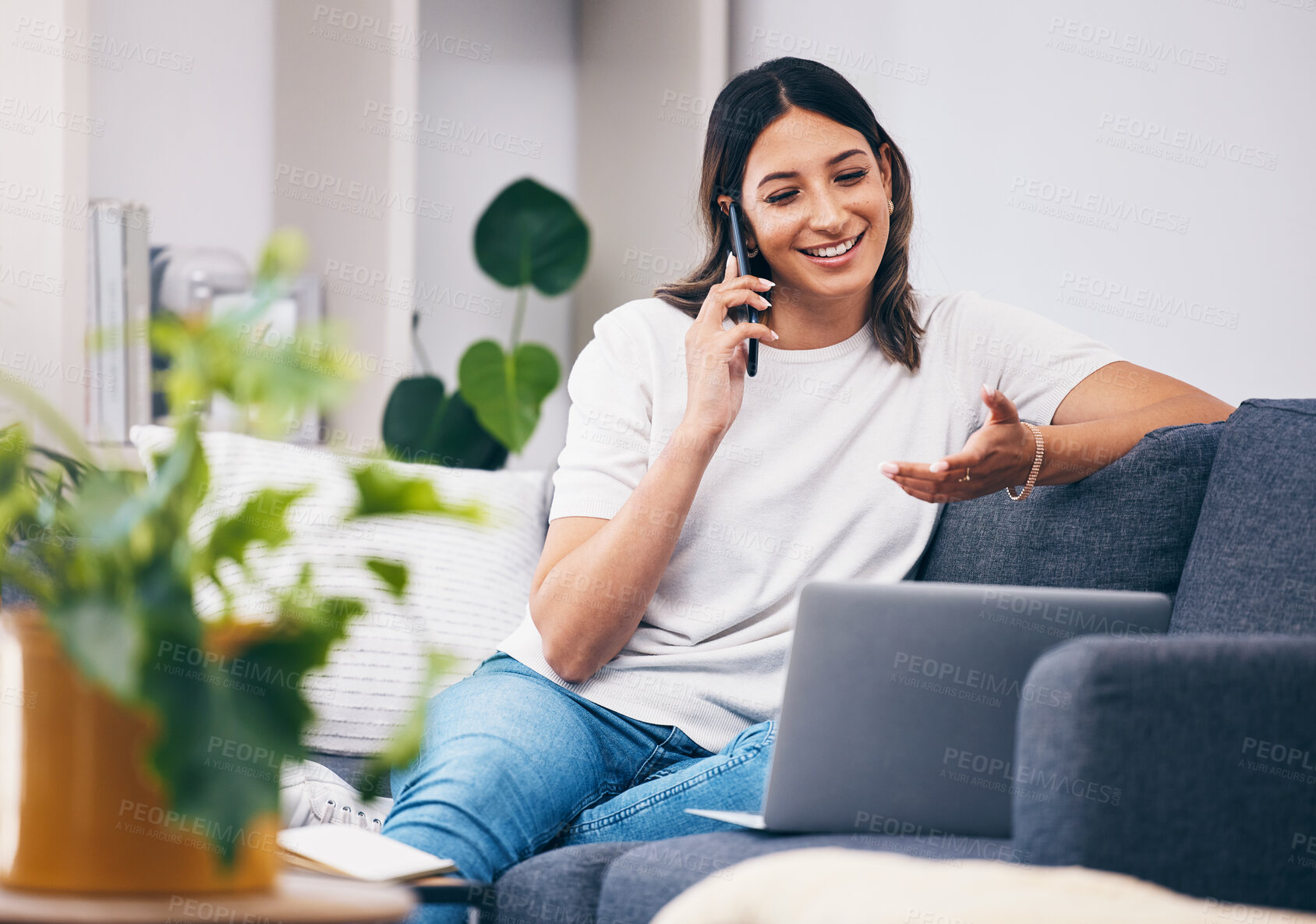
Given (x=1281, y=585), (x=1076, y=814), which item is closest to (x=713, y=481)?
(x=1281, y=585)

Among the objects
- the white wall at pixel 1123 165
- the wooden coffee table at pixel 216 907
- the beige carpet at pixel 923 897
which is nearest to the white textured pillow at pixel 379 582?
the beige carpet at pixel 923 897

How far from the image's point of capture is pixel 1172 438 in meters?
1.40

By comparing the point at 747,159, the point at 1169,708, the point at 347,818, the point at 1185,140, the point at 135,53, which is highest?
the point at 135,53

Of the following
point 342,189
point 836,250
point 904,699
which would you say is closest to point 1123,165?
point 836,250

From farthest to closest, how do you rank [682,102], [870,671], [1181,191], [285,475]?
[682,102] → [1181,191] → [285,475] → [870,671]

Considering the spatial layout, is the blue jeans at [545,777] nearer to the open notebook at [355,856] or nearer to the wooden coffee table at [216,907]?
the open notebook at [355,856]

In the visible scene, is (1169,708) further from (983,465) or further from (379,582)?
(379,582)

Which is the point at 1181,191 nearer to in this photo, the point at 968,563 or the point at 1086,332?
the point at 1086,332

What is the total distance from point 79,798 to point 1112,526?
1193 mm

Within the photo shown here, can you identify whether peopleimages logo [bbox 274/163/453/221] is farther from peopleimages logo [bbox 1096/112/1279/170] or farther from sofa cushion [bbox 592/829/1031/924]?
sofa cushion [bbox 592/829/1031/924]

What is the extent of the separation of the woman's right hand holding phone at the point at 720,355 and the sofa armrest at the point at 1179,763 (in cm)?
64

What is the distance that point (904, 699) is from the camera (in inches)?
40.1

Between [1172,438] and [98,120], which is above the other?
[98,120]

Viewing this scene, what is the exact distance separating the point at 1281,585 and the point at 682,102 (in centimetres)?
207
